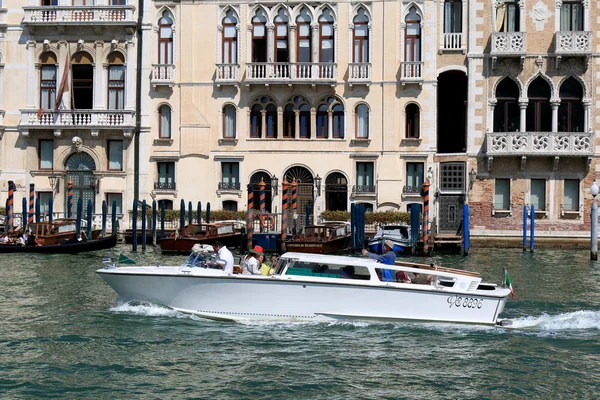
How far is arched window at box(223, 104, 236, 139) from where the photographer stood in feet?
108

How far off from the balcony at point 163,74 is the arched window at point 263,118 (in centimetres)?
314

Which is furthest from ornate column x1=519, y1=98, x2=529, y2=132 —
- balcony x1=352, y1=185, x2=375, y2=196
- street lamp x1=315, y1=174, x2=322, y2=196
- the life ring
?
the life ring

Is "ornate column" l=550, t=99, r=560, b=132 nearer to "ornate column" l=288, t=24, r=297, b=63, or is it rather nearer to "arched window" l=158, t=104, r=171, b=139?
"ornate column" l=288, t=24, r=297, b=63

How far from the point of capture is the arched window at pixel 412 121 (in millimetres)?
32094

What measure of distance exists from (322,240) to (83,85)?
12.3 metres

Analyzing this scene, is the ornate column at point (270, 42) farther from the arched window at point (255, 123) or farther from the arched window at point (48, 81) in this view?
the arched window at point (48, 81)

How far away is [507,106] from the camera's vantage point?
31578 mm

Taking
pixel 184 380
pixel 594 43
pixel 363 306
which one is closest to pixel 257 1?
pixel 594 43

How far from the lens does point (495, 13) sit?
31406 millimetres

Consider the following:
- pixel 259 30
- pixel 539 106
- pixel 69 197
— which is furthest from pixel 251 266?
pixel 539 106

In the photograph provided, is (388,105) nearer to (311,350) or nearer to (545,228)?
(545,228)

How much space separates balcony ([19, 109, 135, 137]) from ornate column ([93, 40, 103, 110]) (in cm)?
43

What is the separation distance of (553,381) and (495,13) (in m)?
22.2

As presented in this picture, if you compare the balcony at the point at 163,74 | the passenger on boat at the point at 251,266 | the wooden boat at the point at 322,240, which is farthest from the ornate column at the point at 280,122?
the passenger on boat at the point at 251,266
